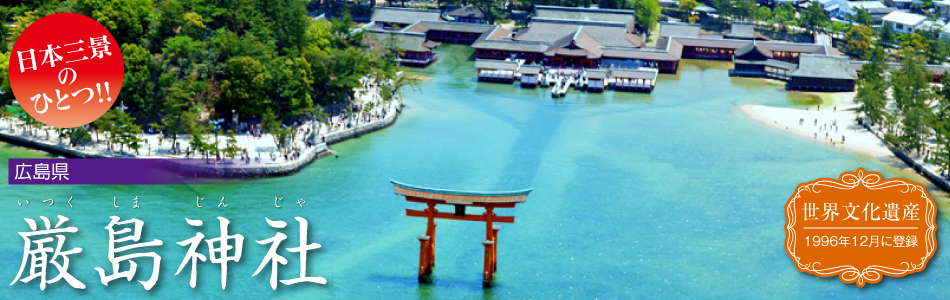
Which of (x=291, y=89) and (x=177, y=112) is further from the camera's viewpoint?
(x=291, y=89)

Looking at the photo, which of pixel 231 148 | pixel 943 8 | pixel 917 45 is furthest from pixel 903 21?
pixel 231 148

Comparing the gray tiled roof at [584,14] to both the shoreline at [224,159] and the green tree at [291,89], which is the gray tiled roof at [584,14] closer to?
the green tree at [291,89]

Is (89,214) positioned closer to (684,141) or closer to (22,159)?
(22,159)

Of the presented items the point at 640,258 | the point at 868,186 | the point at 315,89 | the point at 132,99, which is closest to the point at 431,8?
the point at 315,89

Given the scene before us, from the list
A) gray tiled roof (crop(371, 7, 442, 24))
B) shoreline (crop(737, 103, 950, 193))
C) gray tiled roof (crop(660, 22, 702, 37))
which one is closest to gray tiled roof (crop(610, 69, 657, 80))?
shoreline (crop(737, 103, 950, 193))

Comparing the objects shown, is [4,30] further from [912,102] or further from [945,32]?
[945,32]

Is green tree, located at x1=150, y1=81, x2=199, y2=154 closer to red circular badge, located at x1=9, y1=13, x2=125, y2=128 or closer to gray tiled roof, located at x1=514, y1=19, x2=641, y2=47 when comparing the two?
red circular badge, located at x1=9, y1=13, x2=125, y2=128
